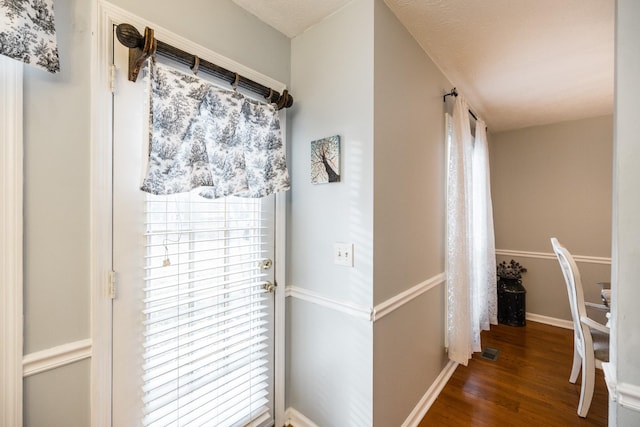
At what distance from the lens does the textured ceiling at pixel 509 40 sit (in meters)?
1.44

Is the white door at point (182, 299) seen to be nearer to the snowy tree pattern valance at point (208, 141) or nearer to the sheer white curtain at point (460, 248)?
the snowy tree pattern valance at point (208, 141)

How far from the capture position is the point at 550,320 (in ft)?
10.9

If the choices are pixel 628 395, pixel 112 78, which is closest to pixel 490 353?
pixel 628 395

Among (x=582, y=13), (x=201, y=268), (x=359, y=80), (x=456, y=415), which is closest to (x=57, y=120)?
(x=201, y=268)

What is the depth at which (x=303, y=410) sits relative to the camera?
5.47 ft

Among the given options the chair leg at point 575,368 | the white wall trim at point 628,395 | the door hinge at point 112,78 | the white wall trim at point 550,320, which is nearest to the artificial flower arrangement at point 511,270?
the white wall trim at point 550,320

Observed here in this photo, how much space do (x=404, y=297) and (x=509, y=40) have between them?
72.5 inches

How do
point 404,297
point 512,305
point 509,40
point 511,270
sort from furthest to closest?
point 511,270 < point 512,305 < point 509,40 < point 404,297

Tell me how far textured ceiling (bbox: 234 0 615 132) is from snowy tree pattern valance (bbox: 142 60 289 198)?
0.62 meters

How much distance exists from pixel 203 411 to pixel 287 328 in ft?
2.03

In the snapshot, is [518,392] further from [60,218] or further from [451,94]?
[60,218]

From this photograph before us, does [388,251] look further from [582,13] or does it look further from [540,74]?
[540,74]

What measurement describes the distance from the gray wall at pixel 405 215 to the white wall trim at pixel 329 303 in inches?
3.7

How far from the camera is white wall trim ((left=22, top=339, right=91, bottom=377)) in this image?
2.84 feet
